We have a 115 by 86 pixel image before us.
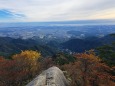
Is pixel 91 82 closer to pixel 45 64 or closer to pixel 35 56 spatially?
pixel 45 64

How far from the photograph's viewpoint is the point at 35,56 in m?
82.2

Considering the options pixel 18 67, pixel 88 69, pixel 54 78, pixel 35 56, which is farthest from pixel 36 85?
pixel 35 56

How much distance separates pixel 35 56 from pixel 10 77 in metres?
34.1

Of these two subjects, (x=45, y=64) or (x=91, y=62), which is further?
(x=45, y=64)

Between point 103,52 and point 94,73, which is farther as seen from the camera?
point 103,52

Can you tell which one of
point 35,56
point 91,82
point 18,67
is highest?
point 91,82

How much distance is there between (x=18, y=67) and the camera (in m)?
54.1

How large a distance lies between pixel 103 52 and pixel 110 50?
1.73 meters

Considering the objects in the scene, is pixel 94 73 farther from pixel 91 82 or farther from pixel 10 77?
pixel 10 77

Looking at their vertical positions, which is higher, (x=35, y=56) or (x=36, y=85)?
(x=36, y=85)

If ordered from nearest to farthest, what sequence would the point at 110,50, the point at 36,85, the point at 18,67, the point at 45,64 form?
the point at 36,85 < the point at 110,50 < the point at 18,67 < the point at 45,64

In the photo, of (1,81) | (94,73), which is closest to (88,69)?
(94,73)

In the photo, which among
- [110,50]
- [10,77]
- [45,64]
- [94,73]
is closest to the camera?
[94,73]

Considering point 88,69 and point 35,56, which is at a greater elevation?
point 88,69
